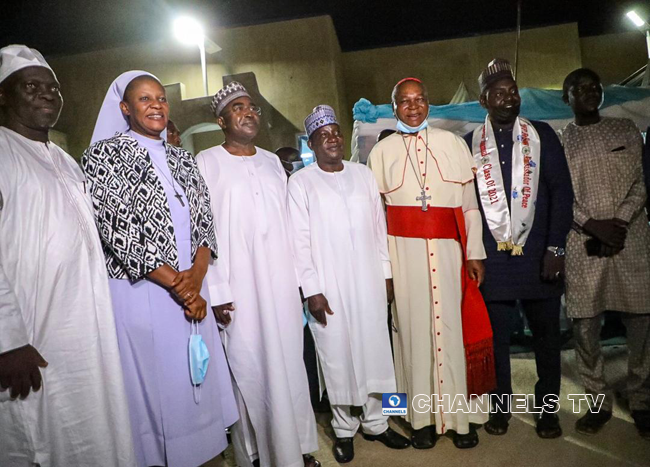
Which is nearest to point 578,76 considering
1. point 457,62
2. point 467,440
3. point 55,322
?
point 467,440

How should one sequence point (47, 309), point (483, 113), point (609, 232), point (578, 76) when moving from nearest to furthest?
point (47, 309)
point (609, 232)
point (578, 76)
point (483, 113)

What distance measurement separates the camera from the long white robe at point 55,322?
1.85m

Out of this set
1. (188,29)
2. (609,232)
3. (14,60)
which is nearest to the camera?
(14,60)

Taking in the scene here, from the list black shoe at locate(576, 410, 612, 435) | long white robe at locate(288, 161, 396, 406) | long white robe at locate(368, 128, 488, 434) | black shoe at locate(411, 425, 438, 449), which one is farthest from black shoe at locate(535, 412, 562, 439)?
long white robe at locate(288, 161, 396, 406)

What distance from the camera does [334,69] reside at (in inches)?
375

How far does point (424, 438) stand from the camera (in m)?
3.10

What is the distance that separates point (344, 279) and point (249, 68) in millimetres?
7948

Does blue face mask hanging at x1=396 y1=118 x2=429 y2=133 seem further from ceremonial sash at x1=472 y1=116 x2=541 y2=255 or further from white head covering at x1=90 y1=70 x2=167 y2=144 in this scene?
white head covering at x1=90 y1=70 x2=167 y2=144

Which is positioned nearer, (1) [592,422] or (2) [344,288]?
(2) [344,288]

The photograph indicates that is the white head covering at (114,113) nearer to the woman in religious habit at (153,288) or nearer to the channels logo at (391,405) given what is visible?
the woman in religious habit at (153,288)

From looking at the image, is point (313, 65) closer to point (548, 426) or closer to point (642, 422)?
point (548, 426)

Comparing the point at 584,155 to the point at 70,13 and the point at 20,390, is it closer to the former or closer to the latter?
the point at 20,390

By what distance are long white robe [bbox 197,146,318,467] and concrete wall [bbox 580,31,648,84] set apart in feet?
35.0

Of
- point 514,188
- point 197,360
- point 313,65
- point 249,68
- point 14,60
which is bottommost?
point 197,360
